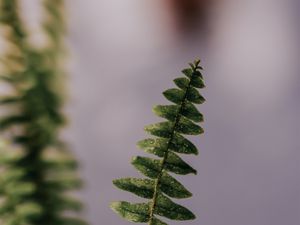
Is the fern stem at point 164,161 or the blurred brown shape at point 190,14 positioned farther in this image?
the blurred brown shape at point 190,14

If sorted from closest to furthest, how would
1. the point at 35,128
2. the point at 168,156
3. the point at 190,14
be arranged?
the point at 168,156, the point at 35,128, the point at 190,14

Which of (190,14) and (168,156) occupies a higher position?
(190,14)

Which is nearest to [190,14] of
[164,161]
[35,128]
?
[35,128]

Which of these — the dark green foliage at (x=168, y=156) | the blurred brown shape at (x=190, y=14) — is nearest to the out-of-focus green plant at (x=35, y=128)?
the dark green foliage at (x=168, y=156)

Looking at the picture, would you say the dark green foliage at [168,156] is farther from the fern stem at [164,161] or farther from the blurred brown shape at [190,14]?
the blurred brown shape at [190,14]

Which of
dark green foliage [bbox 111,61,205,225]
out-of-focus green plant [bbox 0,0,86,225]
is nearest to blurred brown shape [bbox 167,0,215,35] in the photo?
Result: out-of-focus green plant [bbox 0,0,86,225]

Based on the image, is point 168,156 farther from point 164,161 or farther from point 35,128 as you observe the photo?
point 35,128

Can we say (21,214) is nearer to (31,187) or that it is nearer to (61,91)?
(31,187)
